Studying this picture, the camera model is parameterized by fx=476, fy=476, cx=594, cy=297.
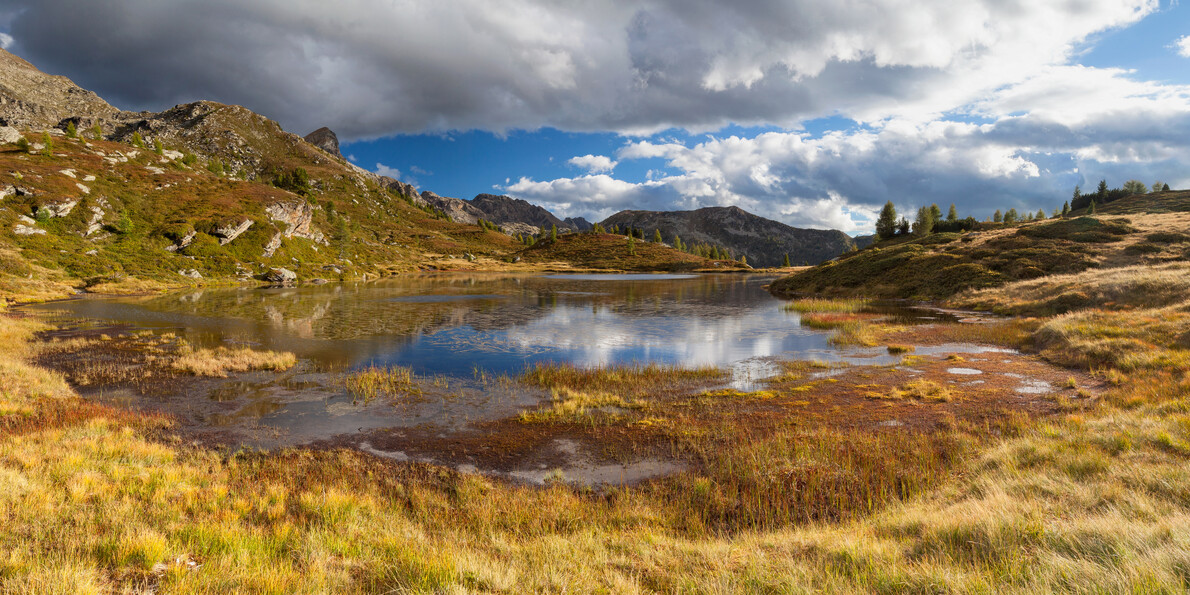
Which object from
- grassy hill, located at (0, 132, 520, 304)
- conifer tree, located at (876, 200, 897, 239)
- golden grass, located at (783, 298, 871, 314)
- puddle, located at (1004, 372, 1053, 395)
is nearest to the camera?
puddle, located at (1004, 372, 1053, 395)

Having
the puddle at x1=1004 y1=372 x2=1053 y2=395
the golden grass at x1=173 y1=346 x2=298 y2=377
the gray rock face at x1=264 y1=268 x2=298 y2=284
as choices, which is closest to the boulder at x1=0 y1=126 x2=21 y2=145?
the gray rock face at x1=264 y1=268 x2=298 y2=284

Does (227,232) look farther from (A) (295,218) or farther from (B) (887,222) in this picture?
(B) (887,222)

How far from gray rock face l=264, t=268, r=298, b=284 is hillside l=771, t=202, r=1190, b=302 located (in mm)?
93944

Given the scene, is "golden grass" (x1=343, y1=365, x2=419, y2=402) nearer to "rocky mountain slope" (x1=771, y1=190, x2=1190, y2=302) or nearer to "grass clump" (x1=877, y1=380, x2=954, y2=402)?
"grass clump" (x1=877, y1=380, x2=954, y2=402)

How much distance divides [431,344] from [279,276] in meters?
76.3

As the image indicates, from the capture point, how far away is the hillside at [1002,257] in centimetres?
6253

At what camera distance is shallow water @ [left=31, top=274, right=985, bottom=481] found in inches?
735

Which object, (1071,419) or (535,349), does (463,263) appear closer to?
(535,349)

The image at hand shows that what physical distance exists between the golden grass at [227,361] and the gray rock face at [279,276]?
72.4m

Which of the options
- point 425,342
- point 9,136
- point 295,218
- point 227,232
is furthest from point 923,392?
point 9,136

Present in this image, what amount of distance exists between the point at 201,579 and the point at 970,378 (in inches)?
1150

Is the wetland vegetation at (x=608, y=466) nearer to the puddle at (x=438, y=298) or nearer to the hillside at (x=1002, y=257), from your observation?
the puddle at (x=438, y=298)

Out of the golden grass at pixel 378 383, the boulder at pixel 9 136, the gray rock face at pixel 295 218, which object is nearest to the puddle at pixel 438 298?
the golden grass at pixel 378 383

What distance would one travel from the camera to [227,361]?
25.8 metres
